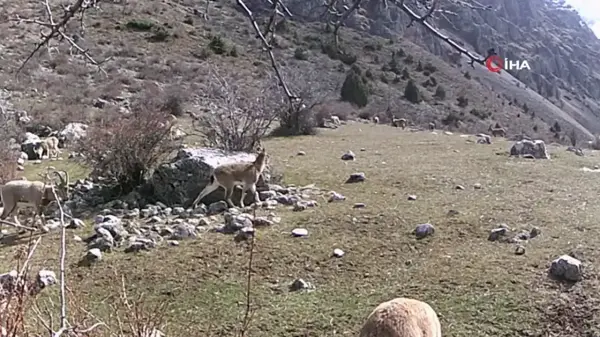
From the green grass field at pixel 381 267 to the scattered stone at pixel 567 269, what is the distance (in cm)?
10

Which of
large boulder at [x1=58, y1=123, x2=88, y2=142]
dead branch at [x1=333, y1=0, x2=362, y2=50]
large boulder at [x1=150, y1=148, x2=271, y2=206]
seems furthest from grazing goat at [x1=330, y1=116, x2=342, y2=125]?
dead branch at [x1=333, y1=0, x2=362, y2=50]

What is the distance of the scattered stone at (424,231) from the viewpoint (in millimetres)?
7098

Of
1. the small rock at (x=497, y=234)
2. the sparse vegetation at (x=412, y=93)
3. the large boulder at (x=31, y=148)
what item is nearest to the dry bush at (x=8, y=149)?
the large boulder at (x=31, y=148)

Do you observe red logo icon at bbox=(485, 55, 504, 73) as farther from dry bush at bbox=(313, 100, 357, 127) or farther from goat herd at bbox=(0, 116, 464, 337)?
dry bush at bbox=(313, 100, 357, 127)

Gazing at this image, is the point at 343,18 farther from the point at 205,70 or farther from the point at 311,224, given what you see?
the point at 205,70

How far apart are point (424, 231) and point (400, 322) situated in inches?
132

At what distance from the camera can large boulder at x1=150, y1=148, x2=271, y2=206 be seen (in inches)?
351

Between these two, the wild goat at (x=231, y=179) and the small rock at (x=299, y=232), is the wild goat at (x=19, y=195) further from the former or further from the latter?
the small rock at (x=299, y=232)

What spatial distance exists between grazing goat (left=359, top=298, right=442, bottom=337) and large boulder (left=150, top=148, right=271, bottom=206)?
16.6ft

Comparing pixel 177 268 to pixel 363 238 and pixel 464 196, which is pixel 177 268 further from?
pixel 464 196

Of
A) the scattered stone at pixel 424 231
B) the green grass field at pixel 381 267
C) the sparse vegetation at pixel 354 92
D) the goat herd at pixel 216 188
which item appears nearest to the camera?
the goat herd at pixel 216 188

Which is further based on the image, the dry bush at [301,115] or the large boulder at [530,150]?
the dry bush at [301,115]

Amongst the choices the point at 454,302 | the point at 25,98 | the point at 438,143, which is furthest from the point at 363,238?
the point at 25,98

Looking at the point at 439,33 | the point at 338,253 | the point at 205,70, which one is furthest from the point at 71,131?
the point at 439,33
